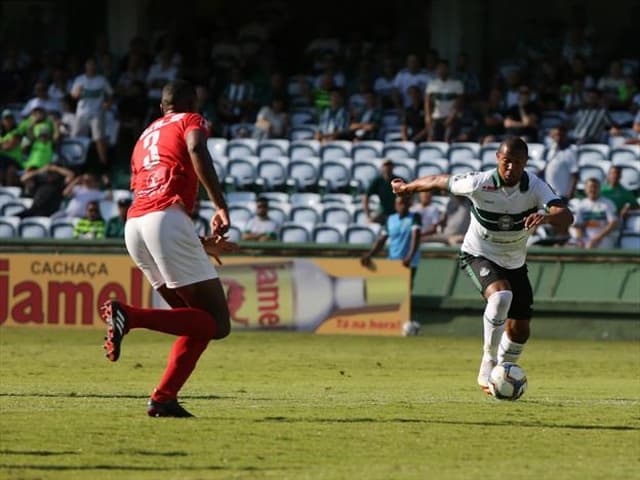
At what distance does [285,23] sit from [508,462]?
23.7 metres

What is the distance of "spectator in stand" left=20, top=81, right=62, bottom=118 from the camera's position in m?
27.2

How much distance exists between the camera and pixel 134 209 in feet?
33.0

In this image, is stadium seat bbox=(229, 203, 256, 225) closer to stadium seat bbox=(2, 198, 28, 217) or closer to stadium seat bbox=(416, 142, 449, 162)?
stadium seat bbox=(416, 142, 449, 162)

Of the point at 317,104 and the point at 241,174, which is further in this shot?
the point at 317,104

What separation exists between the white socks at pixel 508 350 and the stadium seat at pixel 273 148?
45.8 ft

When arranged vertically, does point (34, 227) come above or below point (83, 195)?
below

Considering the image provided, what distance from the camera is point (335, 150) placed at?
2589 cm

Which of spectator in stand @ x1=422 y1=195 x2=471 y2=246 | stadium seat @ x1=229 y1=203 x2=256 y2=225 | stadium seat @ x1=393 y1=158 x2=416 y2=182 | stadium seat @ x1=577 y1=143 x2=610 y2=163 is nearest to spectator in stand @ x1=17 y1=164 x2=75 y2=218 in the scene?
stadium seat @ x1=229 y1=203 x2=256 y2=225

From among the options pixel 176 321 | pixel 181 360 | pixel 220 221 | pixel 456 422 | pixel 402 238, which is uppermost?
pixel 220 221

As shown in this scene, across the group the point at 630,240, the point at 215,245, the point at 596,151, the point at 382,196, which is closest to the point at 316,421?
the point at 215,245

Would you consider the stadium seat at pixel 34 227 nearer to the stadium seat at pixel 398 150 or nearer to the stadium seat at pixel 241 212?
the stadium seat at pixel 241 212

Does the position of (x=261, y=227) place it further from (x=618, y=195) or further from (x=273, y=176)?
(x=618, y=195)

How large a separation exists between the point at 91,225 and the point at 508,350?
38.7 feet

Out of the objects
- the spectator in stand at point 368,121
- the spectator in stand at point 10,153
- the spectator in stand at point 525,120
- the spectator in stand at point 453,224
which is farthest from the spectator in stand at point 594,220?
the spectator in stand at point 10,153
